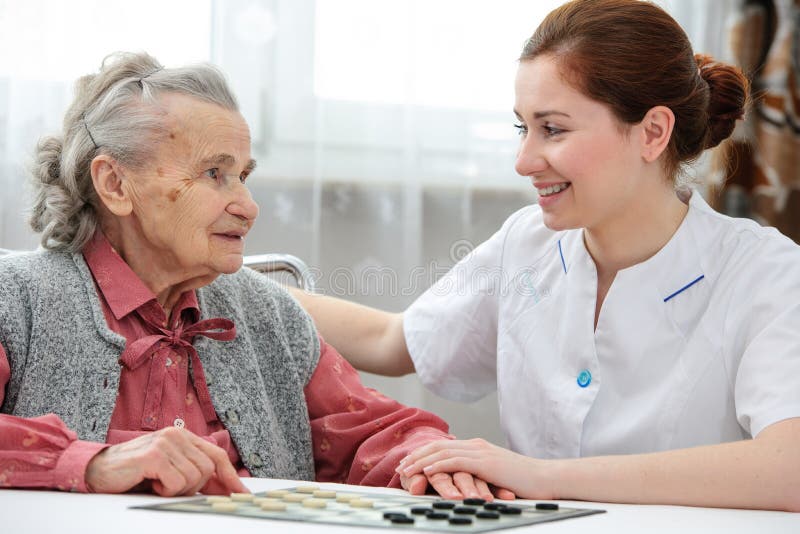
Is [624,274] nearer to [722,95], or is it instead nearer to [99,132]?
[722,95]

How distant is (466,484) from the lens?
1.24 metres

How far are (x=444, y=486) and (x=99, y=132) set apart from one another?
0.78 m

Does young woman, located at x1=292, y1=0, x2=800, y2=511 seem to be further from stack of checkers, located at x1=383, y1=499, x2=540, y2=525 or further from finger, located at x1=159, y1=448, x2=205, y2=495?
finger, located at x1=159, y1=448, x2=205, y2=495

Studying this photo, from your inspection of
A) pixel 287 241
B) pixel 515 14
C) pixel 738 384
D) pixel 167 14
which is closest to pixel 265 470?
pixel 738 384

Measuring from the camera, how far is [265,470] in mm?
1515

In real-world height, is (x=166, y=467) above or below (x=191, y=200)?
below

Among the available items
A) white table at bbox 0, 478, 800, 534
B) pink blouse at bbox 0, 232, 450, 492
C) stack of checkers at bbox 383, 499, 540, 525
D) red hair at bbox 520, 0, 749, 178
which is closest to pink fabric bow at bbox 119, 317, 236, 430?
pink blouse at bbox 0, 232, 450, 492

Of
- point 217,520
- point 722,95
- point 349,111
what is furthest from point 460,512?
point 349,111

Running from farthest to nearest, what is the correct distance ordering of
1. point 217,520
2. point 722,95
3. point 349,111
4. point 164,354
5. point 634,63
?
point 349,111
point 722,95
point 634,63
point 164,354
point 217,520

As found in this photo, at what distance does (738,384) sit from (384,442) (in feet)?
1.82

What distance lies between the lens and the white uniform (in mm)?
1427

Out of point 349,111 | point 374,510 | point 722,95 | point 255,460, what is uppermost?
point 722,95

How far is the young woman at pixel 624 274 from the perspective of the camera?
150cm

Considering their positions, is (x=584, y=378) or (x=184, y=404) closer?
(x=184, y=404)
